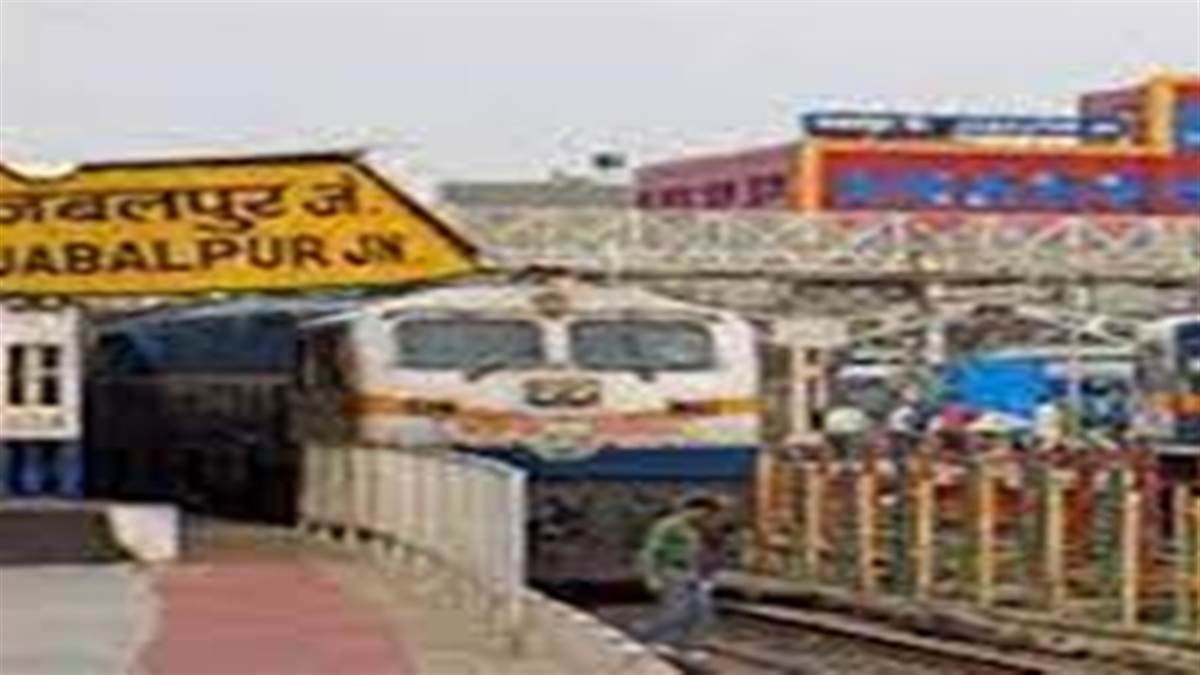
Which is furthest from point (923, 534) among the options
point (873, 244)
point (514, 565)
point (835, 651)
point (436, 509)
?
point (873, 244)

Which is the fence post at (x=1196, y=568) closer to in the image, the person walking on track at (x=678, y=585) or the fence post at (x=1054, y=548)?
the fence post at (x=1054, y=548)

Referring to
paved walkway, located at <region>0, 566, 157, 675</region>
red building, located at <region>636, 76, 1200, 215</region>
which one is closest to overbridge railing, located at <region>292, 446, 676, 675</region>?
paved walkway, located at <region>0, 566, 157, 675</region>

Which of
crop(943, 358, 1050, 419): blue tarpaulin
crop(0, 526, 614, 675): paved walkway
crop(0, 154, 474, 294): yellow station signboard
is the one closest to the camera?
crop(0, 526, 614, 675): paved walkway

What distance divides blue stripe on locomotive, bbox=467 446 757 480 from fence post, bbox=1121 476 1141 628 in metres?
5.50

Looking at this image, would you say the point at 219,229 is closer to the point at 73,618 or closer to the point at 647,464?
the point at 647,464

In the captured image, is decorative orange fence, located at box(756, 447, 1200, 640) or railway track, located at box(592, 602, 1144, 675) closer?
railway track, located at box(592, 602, 1144, 675)

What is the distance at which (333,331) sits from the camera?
1178 inches

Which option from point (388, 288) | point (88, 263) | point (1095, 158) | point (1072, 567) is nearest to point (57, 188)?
point (88, 263)

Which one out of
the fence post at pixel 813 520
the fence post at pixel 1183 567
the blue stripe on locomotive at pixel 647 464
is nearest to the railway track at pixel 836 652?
the fence post at pixel 1183 567

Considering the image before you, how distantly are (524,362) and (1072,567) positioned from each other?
17.7 feet

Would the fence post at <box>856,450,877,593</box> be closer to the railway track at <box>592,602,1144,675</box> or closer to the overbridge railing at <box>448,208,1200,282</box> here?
the railway track at <box>592,602,1144,675</box>

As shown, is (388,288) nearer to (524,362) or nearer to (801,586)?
(524,362)

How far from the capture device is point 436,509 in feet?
75.2

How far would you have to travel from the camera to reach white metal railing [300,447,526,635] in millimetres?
18641
